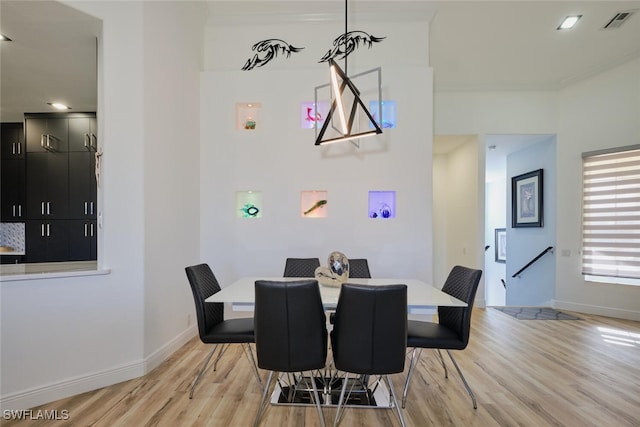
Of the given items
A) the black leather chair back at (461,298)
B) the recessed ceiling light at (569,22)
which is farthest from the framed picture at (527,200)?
the black leather chair back at (461,298)

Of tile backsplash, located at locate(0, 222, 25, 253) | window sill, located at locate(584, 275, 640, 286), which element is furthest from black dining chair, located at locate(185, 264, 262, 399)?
window sill, located at locate(584, 275, 640, 286)

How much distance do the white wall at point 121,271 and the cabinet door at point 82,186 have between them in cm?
214

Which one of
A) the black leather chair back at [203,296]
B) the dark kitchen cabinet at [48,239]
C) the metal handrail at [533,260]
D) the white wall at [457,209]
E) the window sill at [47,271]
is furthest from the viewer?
the metal handrail at [533,260]

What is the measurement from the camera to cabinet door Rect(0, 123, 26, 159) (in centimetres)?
443

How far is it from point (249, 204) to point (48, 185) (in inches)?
123

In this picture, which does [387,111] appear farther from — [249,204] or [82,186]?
[82,186]

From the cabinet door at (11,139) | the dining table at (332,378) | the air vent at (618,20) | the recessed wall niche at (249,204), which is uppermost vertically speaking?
the air vent at (618,20)

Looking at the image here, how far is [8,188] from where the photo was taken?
4.30 meters

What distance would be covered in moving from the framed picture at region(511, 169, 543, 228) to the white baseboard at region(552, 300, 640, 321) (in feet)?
4.29

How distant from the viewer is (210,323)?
7.39 feet

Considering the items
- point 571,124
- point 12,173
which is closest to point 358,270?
point 571,124

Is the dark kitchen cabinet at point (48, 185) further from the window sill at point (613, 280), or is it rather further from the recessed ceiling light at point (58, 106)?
the window sill at point (613, 280)

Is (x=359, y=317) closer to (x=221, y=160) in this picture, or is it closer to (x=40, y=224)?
(x=221, y=160)

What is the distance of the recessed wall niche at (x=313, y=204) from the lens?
367cm
